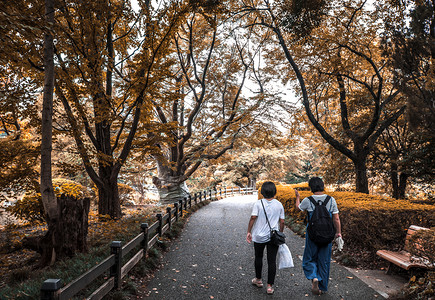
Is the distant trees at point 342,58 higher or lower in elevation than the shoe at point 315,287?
higher

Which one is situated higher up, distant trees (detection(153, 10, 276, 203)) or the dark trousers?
distant trees (detection(153, 10, 276, 203))

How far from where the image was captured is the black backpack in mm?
3789

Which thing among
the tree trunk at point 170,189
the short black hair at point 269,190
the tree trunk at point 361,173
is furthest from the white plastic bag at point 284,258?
the tree trunk at point 170,189

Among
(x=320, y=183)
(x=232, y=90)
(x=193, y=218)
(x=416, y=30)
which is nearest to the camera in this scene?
(x=320, y=183)

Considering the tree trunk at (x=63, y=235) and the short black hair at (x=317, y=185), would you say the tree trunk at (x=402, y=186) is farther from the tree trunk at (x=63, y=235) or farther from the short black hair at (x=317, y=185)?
the tree trunk at (x=63, y=235)

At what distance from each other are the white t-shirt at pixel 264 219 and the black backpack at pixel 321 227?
1.63ft

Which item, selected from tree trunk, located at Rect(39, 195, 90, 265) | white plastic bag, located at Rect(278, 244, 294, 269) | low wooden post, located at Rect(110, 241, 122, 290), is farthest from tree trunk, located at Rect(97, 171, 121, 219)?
white plastic bag, located at Rect(278, 244, 294, 269)

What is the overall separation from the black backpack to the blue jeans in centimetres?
14

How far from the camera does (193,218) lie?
38.1 ft

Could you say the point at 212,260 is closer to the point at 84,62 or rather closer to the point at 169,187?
the point at 84,62

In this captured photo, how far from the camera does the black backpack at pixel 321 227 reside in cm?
379

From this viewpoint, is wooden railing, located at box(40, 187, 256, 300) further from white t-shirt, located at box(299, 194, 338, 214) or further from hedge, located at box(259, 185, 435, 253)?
hedge, located at box(259, 185, 435, 253)

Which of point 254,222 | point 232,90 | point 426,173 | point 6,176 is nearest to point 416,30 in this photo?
point 254,222

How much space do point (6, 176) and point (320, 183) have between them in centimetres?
711
